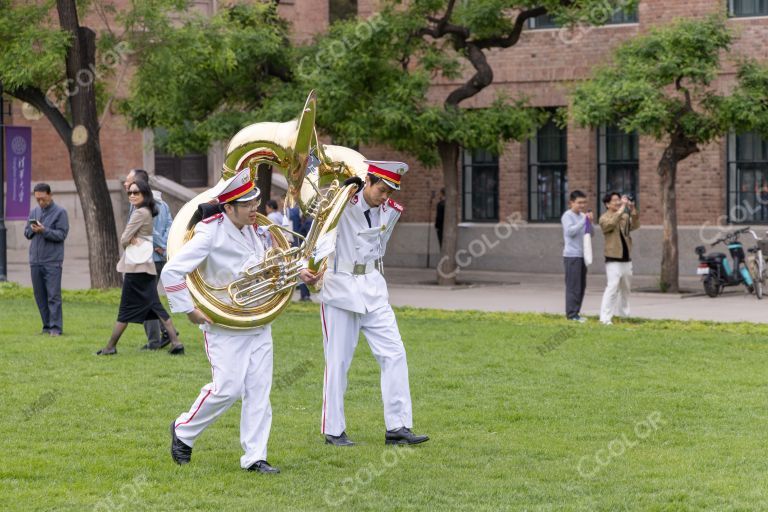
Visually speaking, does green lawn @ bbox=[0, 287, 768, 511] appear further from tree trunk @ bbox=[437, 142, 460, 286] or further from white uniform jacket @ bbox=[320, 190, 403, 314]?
tree trunk @ bbox=[437, 142, 460, 286]

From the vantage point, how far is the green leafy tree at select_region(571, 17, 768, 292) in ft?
66.8

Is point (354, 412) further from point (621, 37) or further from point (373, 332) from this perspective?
point (621, 37)

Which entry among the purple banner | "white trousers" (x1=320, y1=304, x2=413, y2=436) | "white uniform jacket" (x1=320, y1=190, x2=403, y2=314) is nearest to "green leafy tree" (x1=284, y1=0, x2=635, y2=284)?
the purple banner

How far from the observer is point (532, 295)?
2252 cm

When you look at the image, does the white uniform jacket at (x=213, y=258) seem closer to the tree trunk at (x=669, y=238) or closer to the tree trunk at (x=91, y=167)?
the tree trunk at (x=91, y=167)

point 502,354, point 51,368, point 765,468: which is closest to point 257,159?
point 765,468

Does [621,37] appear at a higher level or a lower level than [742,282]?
higher

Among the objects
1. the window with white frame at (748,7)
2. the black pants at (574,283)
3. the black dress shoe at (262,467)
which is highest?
the window with white frame at (748,7)

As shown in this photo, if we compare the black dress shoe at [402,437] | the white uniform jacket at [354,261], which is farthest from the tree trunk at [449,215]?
the black dress shoe at [402,437]

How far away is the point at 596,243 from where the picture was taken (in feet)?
87.0

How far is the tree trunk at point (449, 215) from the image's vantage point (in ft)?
79.5

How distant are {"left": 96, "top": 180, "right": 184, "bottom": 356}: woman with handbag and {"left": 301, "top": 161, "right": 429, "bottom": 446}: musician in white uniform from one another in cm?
460

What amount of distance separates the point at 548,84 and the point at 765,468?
1956 cm

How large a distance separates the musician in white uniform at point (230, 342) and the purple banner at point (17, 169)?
15106mm
